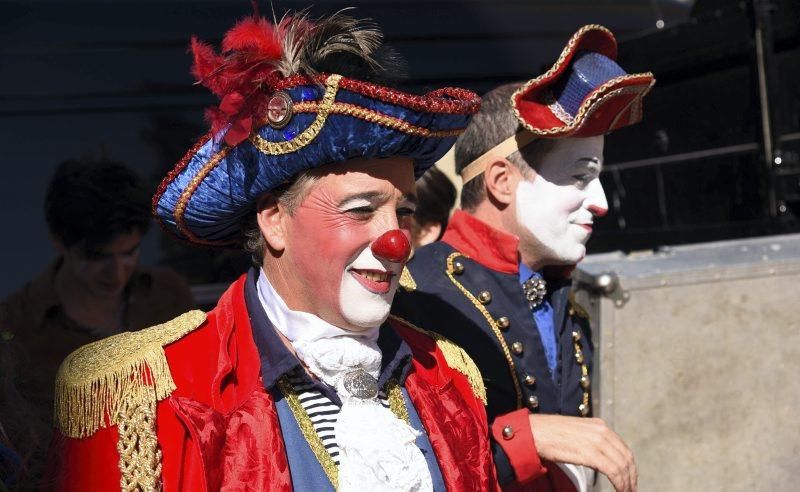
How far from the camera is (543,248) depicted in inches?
95.4

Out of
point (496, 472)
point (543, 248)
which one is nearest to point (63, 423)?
point (496, 472)

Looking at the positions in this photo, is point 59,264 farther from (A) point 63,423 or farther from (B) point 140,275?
(A) point 63,423

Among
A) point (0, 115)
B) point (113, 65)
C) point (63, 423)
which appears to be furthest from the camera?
point (113, 65)

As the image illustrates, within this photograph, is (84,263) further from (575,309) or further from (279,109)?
(279,109)

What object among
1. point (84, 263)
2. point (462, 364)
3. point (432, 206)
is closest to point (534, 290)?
point (462, 364)

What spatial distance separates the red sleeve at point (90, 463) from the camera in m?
1.60

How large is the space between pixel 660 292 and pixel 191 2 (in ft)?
7.43

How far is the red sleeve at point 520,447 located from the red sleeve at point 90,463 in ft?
2.61

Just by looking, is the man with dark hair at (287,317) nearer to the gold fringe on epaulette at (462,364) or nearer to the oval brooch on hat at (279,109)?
the oval brooch on hat at (279,109)

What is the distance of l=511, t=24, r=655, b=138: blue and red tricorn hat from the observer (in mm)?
2322

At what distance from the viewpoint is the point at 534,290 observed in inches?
97.1

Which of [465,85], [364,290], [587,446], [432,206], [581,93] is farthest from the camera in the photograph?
[465,85]

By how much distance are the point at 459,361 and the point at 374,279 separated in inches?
15.4

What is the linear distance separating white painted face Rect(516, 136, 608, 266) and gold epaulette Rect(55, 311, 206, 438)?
3.27 feet
